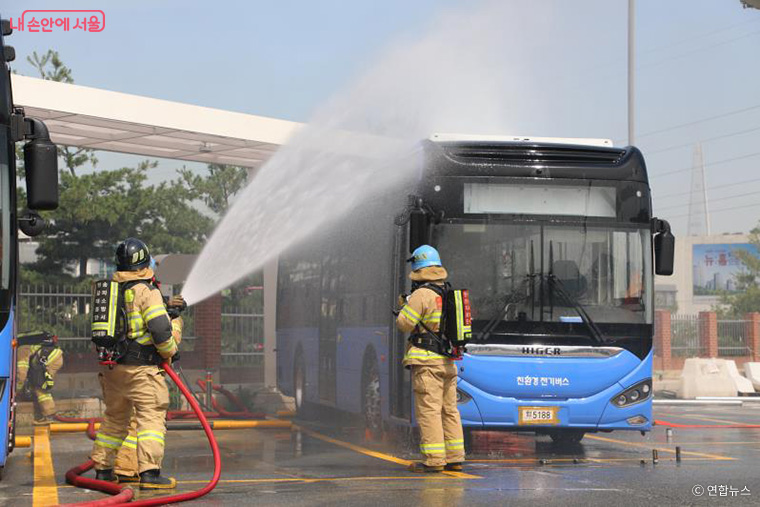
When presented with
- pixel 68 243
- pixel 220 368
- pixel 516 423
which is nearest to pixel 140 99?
pixel 220 368

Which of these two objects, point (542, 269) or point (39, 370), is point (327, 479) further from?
point (39, 370)

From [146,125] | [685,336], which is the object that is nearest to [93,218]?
[146,125]

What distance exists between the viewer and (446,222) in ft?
40.4

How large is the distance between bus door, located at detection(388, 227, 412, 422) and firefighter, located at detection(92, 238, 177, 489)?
372 cm

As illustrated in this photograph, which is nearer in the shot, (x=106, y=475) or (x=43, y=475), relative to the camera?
(x=106, y=475)

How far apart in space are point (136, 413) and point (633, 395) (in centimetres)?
550

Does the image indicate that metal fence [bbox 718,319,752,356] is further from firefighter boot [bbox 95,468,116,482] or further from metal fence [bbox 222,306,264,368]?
firefighter boot [bbox 95,468,116,482]

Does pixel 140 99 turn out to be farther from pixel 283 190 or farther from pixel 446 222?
pixel 446 222

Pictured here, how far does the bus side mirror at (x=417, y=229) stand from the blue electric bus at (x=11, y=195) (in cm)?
394

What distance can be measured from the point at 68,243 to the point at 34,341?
A: 14.6 meters

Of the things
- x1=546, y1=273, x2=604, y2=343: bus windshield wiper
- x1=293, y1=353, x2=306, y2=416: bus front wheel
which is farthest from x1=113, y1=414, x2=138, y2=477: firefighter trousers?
x1=293, y1=353, x2=306, y2=416: bus front wheel

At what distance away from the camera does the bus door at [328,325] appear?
16156 millimetres

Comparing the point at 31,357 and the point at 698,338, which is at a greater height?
the point at 31,357

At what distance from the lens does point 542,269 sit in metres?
12.3
